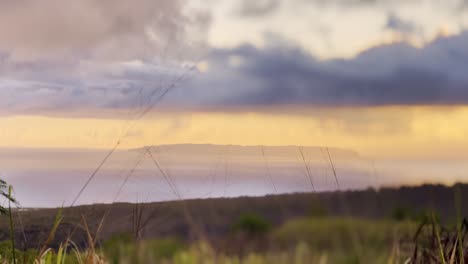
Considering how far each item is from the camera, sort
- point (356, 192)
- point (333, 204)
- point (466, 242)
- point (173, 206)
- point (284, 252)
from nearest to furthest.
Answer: point (284, 252)
point (333, 204)
point (356, 192)
point (173, 206)
point (466, 242)

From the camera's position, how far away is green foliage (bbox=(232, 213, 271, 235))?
2.12 meters

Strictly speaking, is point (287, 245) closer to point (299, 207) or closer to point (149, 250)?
point (299, 207)

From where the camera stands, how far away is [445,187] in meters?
2.97

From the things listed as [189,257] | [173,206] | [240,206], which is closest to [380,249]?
[240,206]

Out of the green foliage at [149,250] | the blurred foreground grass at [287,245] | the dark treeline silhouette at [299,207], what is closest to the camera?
the blurred foreground grass at [287,245]

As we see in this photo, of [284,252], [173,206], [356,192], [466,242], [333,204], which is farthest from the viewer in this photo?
[466,242]

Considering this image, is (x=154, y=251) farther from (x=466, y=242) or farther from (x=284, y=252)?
(x=466, y=242)

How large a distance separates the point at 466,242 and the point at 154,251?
324cm

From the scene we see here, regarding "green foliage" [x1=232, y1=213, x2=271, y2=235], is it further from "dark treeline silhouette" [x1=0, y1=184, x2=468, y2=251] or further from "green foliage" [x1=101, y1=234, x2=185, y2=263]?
"green foliage" [x1=101, y1=234, x2=185, y2=263]

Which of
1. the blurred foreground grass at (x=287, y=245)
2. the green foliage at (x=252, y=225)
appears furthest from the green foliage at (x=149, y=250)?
the green foliage at (x=252, y=225)

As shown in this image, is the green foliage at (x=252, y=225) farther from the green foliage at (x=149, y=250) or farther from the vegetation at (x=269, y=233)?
the green foliage at (x=149, y=250)

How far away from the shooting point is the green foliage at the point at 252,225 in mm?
2119

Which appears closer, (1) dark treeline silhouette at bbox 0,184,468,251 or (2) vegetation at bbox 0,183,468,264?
(2) vegetation at bbox 0,183,468,264

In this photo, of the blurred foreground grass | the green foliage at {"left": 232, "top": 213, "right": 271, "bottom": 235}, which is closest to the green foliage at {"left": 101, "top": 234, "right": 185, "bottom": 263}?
the blurred foreground grass
